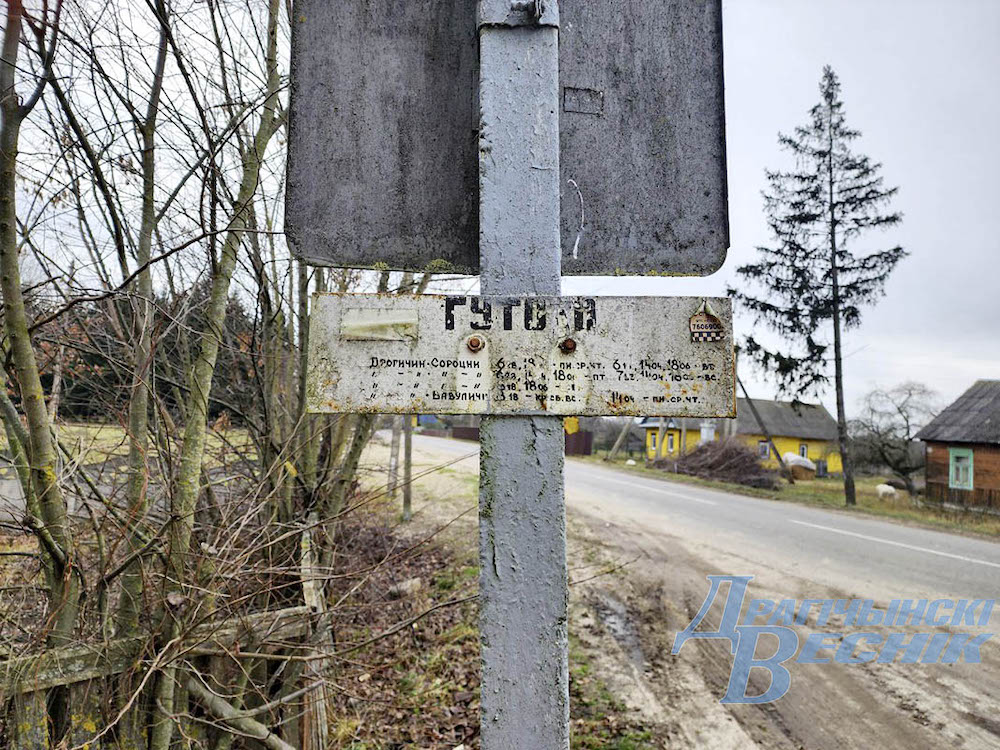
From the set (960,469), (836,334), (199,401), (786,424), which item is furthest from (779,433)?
(199,401)

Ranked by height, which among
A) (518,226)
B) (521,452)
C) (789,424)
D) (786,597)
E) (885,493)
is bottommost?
(885,493)

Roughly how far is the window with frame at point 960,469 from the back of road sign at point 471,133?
24219mm

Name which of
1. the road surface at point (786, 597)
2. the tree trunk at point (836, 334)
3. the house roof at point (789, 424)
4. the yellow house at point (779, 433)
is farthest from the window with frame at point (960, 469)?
the house roof at point (789, 424)

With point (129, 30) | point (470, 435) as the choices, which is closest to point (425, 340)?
point (129, 30)

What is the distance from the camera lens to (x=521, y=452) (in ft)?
3.87

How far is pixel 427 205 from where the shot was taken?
4.51ft

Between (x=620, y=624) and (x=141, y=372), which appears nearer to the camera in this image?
A: (x=141, y=372)

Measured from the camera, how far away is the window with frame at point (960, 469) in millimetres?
20391

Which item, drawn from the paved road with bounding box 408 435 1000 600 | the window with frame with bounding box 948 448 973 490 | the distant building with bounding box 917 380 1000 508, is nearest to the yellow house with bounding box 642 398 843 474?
the distant building with bounding box 917 380 1000 508

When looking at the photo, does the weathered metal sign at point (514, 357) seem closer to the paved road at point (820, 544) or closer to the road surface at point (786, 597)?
the road surface at point (786, 597)

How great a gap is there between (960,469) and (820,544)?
50.0 ft

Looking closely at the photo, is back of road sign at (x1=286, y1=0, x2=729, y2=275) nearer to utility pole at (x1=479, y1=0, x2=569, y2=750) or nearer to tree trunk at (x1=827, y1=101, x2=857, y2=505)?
utility pole at (x1=479, y1=0, x2=569, y2=750)

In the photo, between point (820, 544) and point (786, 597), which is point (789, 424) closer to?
point (820, 544)

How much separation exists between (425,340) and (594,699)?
4107 mm
